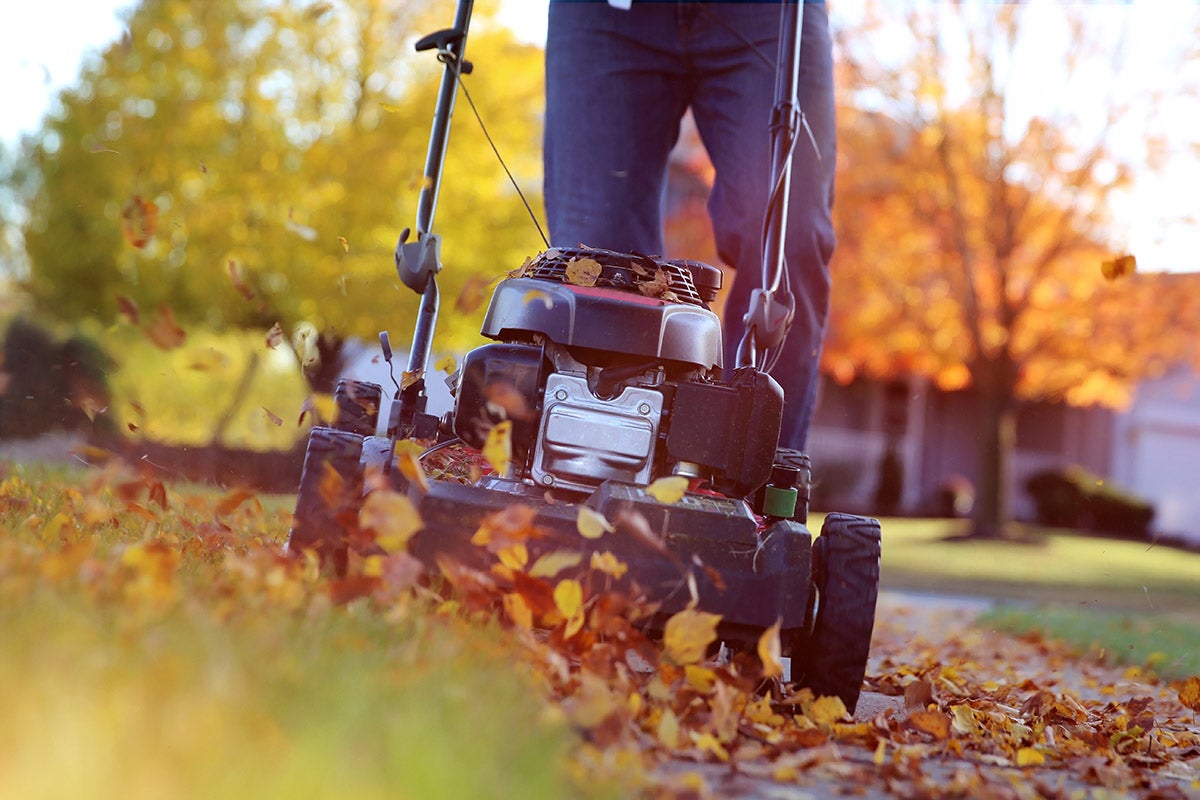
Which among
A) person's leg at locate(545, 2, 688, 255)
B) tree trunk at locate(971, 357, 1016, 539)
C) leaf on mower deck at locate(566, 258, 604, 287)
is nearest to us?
leaf on mower deck at locate(566, 258, 604, 287)

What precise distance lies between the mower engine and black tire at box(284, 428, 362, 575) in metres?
0.25

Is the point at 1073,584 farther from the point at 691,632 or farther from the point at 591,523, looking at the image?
the point at 591,523

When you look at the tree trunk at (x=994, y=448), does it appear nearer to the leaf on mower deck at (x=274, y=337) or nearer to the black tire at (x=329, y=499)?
the leaf on mower deck at (x=274, y=337)

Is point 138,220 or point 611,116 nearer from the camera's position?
point 138,220

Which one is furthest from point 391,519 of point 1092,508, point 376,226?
point 1092,508

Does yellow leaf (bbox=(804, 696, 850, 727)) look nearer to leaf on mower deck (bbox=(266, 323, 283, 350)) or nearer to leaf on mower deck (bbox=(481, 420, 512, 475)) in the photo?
leaf on mower deck (bbox=(481, 420, 512, 475))

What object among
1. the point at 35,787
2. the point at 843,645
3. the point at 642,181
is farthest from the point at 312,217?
the point at 35,787

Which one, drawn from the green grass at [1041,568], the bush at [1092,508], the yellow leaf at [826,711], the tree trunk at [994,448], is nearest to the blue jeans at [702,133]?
the yellow leaf at [826,711]

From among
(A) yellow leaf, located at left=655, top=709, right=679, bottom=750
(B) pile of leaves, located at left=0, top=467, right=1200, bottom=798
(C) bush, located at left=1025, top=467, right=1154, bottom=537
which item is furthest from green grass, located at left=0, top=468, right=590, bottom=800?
(C) bush, located at left=1025, top=467, right=1154, bottom=537

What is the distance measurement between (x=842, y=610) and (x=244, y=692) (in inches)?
54.7

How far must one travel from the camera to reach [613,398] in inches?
111

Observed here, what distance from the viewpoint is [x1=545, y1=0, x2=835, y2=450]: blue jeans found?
11.2ft

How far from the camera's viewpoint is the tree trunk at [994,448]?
49.7 ft

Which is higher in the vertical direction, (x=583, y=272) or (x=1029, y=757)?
(x=583, y=272)
